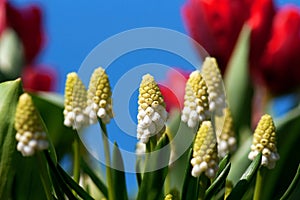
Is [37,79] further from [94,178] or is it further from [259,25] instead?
[94,178]

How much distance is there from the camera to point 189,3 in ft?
4.43

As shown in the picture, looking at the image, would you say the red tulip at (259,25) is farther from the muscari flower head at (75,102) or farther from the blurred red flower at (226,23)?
the muscari flower head at (75,102)

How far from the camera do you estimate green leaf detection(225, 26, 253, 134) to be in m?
1.10

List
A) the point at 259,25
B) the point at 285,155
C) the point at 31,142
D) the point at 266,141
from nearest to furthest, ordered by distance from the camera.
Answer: the point at 31,142
the point at 266,141
the point at 285,155
the point at 259,25

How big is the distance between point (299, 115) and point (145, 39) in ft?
0.84

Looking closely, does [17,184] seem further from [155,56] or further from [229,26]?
[229,26]

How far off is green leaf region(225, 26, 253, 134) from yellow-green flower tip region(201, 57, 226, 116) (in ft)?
1.05

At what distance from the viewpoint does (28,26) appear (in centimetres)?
151

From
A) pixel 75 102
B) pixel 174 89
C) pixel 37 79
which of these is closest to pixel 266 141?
pixel 75 102

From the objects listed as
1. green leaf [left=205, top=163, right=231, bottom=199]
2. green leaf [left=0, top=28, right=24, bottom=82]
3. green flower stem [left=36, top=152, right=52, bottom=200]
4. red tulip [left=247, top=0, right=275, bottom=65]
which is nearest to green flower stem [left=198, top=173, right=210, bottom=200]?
green leaf [left=205, top=163, right=231, bottom=199]

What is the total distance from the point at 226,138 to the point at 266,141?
84 mm

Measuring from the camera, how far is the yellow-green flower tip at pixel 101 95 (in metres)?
0.70

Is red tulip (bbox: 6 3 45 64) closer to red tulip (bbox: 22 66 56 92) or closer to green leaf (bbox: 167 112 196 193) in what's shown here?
red tulip (bbox: 22 66 56 92)

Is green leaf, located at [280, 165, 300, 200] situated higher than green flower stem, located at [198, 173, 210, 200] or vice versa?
green leaf, located at [280, 165, 300, 200]
